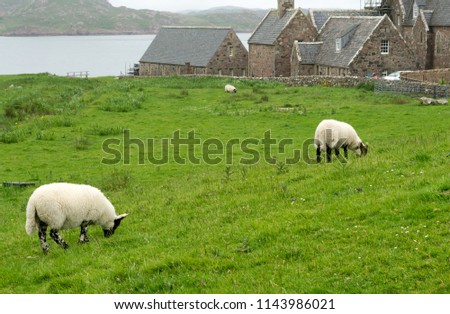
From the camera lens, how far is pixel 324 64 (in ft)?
219

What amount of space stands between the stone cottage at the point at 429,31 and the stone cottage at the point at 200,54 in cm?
2075

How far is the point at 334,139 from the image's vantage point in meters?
23.3

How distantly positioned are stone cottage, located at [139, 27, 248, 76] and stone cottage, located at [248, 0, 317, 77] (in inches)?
192

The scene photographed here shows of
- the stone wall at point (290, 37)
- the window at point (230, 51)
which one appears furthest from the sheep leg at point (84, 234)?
the window at point (230, 51)

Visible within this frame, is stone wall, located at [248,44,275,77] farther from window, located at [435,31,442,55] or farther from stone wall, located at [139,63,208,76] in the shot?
window, located at [435,31,442,55]

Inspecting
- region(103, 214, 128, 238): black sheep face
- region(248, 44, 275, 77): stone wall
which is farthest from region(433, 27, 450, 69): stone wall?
region(103, 214, 128, 238): black sheep face

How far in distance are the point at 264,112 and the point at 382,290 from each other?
32495mm

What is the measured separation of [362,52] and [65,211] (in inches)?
2038

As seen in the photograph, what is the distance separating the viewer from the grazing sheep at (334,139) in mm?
23234

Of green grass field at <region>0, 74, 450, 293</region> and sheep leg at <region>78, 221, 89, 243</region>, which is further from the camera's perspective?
sheep leg at <region>78, 221, 89, 243</region>

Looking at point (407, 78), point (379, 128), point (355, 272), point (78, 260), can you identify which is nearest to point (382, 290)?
point (355, 272)

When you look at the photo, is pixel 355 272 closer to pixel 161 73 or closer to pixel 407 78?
pixel 407 78

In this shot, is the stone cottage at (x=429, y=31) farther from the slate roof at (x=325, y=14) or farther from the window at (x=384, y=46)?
the slate roof at (x=325, y=14)

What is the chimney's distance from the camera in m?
75.7
